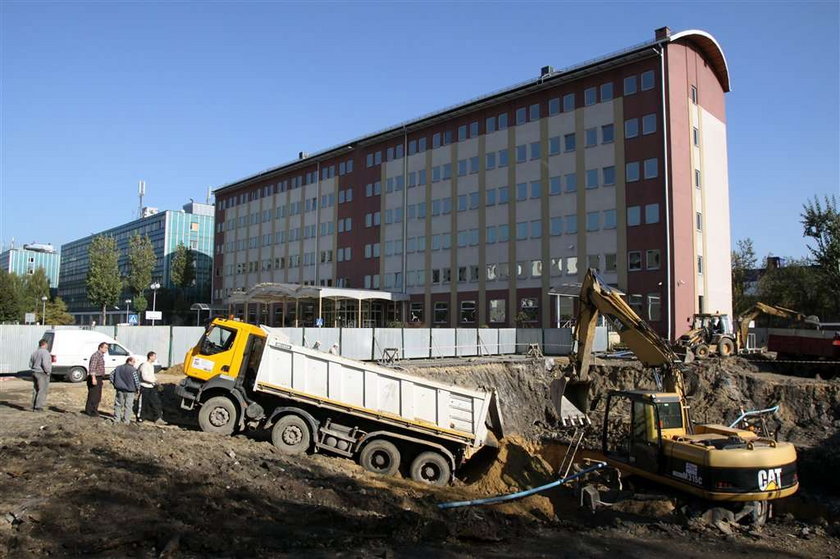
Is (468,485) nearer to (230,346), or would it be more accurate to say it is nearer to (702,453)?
(702,453)

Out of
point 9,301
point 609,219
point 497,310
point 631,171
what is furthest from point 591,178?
point 9,301

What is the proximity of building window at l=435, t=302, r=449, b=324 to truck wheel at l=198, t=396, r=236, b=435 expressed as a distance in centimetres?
3549

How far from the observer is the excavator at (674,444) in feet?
34.2

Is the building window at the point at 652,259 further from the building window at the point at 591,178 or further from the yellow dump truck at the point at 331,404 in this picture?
the yellow dump truck at the point at 331,404

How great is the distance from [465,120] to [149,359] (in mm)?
38903

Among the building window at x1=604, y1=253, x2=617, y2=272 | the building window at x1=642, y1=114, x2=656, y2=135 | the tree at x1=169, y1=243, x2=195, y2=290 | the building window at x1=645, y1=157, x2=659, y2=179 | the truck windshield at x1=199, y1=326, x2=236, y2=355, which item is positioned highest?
the building window at x1=642, y1=114, x2=656, y2=135

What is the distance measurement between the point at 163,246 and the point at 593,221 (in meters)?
86.9

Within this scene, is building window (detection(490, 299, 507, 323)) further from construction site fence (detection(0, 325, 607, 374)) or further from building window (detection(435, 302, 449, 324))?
construction site fence (detection(0, 325, 607, 374))

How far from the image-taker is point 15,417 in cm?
1304

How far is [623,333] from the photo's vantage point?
1451cm

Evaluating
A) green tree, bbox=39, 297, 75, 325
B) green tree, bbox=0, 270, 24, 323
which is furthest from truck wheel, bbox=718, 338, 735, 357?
green tree, bbox=0, 270, 24, 323

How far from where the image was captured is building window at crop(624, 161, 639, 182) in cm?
3798

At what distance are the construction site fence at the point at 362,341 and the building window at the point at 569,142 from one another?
46.1ft

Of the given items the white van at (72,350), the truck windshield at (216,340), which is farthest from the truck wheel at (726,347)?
the white van at (72,350)
